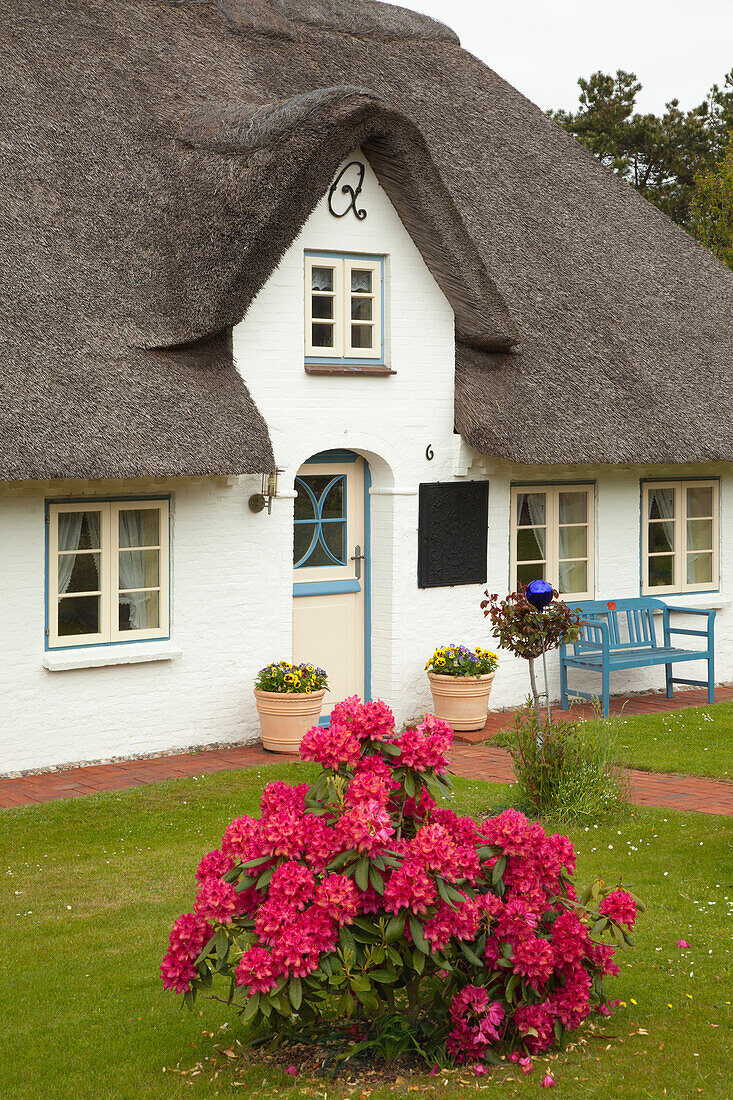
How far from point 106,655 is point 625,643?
556 centimetres

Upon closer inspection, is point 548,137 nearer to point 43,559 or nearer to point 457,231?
point 457,231

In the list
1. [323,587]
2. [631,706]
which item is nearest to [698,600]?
[631,706]

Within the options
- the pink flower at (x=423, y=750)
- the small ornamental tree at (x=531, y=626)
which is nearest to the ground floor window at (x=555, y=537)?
the small ornamental tree at (x=531, y=626)

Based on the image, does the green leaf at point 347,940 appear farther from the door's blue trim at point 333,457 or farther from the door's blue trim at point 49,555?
the door's blue trim at point 333,457

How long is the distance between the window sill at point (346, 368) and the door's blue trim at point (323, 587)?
188 cm

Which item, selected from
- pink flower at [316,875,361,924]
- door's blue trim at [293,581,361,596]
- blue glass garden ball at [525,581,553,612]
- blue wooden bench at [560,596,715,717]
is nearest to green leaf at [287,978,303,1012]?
pink flower at [316,875,361,924]

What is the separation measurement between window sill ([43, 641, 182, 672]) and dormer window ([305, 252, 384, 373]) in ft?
9.11


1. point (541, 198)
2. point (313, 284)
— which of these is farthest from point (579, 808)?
point (541, 198)

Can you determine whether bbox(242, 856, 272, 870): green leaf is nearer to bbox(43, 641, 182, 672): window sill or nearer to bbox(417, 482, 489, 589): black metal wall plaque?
bbox(43, 641, 182, 672): window sill

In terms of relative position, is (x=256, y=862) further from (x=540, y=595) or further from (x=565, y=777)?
(x=565, y=777)

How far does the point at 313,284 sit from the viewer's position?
11.1 meters

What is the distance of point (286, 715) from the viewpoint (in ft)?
34.3

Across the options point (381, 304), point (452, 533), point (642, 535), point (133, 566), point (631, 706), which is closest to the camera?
point (133, 566)

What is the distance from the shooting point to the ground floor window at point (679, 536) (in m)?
13.8
